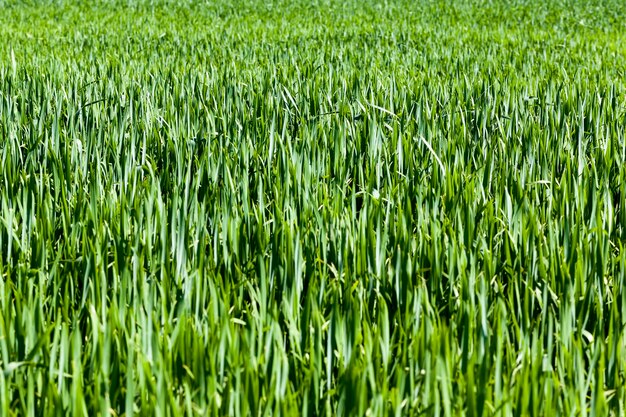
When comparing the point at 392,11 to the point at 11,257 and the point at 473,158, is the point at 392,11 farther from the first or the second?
the point at 11,257

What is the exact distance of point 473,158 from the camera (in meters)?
2.75

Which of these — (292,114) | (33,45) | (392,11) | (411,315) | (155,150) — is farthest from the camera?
(392,11)

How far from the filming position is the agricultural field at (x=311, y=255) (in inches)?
48.6

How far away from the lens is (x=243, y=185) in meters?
2.20

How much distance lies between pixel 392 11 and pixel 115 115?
9.33 m

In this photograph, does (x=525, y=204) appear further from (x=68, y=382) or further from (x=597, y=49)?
(x=597, y=49)

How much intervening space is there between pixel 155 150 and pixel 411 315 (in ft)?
5.75

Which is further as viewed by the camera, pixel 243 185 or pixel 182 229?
pixel 243 185

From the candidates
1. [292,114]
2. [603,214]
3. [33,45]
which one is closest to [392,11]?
[33,45]

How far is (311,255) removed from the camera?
71.4 inches

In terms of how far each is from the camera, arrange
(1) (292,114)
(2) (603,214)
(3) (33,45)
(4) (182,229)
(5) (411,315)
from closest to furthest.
Answer: (5) (411,315), (4) (182,229), (2) (603,214), (1) (292,114), (3) (33,45)

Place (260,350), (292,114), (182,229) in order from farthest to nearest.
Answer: (292,114) < (182,229) < (260,350)

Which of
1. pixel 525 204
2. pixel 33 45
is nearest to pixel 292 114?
pixel 525 204

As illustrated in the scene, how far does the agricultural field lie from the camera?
1.23 m
